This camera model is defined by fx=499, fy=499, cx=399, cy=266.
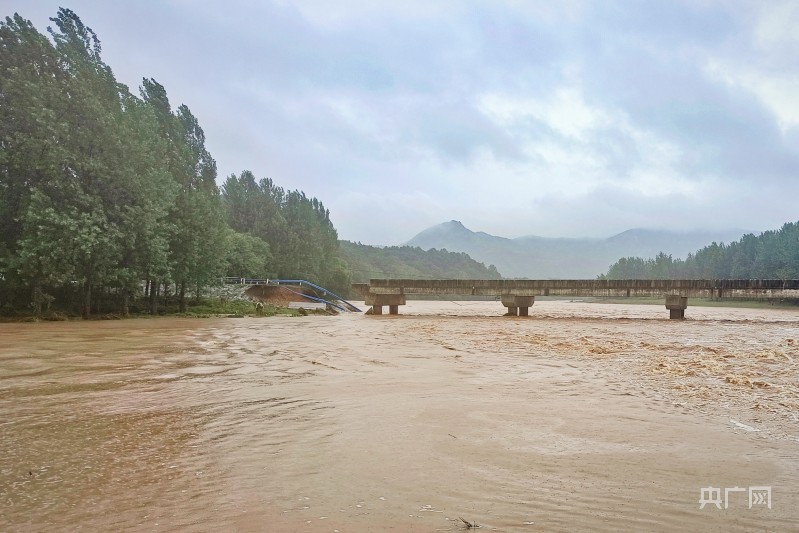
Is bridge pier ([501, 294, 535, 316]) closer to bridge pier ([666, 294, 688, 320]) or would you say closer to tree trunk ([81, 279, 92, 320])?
bridge pier ([666, 294, 688, 320])

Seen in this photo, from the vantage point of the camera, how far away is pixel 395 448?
5.87 m

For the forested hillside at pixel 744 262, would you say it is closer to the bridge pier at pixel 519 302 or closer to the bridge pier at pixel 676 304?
the bridge pier at pixel 676 304

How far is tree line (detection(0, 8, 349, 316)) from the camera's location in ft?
91.6

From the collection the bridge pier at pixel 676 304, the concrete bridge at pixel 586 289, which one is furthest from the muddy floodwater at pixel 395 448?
the concrete bridge at pixel 586 289

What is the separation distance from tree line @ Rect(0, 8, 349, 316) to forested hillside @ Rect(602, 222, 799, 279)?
420ft

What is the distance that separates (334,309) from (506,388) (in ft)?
158

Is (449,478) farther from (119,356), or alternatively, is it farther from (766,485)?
(119,356)

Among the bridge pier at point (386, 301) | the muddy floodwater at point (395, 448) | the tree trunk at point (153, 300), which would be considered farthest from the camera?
the bridge pier at point (386, 301)

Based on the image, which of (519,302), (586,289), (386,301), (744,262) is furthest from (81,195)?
(744,262)

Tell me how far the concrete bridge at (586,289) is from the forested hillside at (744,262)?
9044 centimetres

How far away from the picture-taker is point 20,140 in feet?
90.4

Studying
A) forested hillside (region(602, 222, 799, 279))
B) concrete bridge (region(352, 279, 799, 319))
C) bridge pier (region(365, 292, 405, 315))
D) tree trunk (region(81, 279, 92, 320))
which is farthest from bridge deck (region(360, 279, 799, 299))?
forested hillside (region(602, 222, 799, 279))

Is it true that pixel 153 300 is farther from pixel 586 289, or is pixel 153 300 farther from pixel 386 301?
pixel 586 289

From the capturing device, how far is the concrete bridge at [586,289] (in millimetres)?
40719
